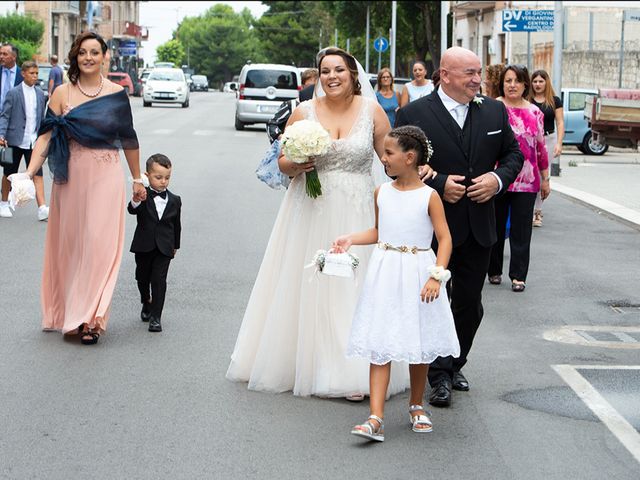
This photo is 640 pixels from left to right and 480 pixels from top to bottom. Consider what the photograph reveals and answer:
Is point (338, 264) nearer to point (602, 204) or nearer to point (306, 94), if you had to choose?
point (306, 94)

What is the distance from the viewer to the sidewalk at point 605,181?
17781 mm

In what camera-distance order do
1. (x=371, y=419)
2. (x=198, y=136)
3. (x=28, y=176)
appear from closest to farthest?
(x=371, y=419) < (x=28, y=176) < (x=198, y=136)

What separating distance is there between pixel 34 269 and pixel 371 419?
19.8 feet

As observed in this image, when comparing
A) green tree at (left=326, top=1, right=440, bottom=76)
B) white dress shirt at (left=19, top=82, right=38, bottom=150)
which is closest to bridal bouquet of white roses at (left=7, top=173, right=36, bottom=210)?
white dress shirt at (left=19, top=82, right=38, bottom=150)

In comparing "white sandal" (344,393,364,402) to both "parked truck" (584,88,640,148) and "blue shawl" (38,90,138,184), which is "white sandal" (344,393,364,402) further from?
"parked truck" (584,88,640,148)

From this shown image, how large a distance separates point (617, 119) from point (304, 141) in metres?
15.5

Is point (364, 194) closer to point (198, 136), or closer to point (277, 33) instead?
point (198, 136)

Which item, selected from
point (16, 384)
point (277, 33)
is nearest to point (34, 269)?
point (16, 384)

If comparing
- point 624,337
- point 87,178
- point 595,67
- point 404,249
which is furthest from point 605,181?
point 595,67

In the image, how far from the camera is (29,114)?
15109 millimetres

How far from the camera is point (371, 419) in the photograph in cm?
607

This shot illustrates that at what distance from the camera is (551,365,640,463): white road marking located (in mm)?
6215

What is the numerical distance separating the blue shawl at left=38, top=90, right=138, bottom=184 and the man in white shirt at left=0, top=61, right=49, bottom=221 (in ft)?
21.0

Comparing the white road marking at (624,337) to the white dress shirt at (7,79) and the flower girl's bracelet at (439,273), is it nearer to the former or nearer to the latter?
the flower girl's bracelet at (439,273)
